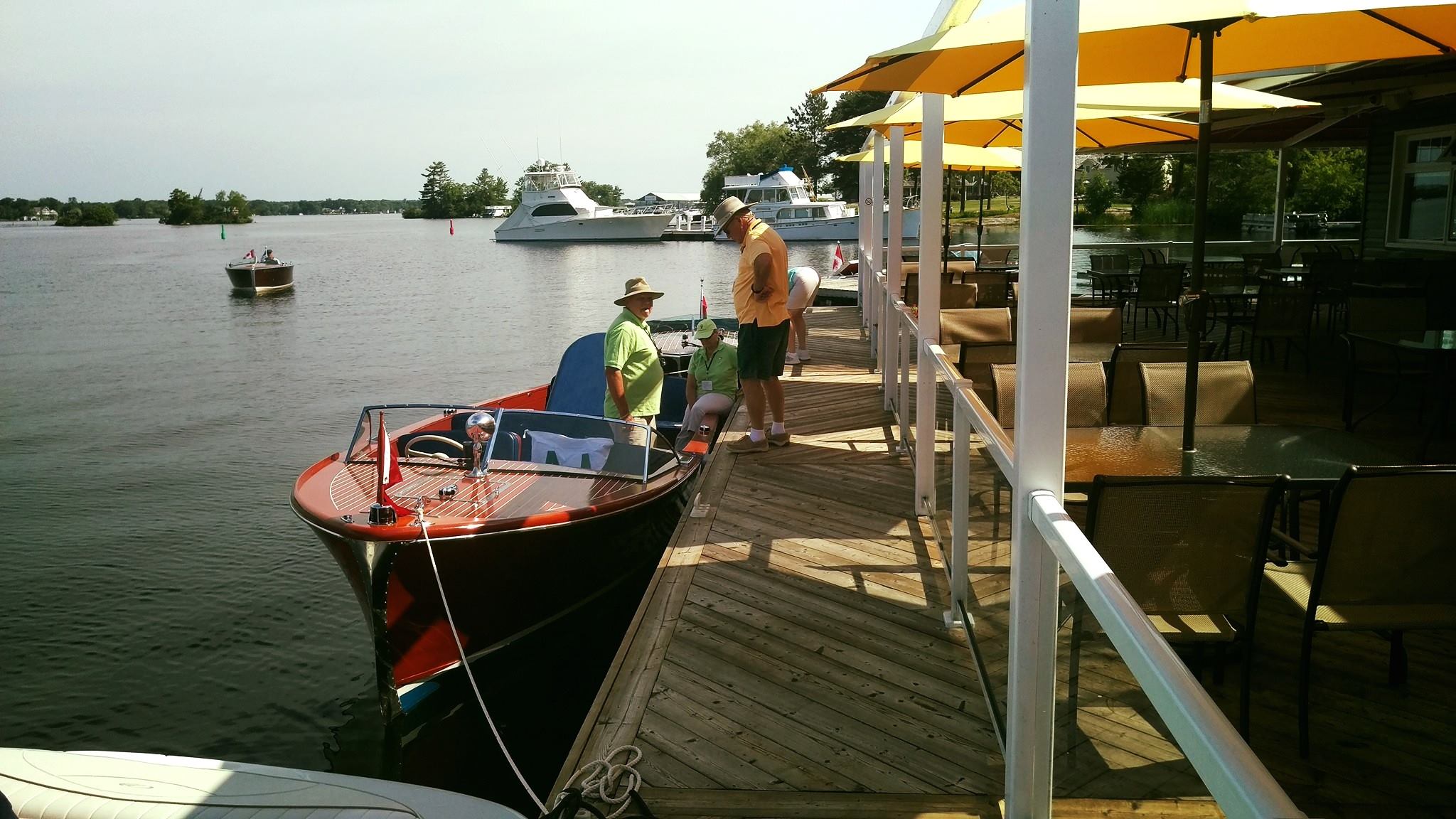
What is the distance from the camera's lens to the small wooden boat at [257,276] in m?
41.9

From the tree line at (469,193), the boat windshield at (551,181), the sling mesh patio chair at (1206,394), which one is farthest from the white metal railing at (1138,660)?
the tree line at (469,193)

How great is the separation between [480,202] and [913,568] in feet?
550

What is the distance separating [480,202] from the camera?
539 ft

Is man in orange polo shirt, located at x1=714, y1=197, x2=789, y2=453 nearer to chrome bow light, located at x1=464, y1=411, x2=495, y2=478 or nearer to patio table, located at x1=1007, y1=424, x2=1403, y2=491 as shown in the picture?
chrome bow light, located at x1=464, y1=411, x2=495, y2=478

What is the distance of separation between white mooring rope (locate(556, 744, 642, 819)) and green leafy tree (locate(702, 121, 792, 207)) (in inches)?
3746

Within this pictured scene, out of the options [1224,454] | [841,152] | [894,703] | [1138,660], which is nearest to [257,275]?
[894,703]

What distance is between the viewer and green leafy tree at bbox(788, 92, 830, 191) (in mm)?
89500

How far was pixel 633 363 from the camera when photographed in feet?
22.9

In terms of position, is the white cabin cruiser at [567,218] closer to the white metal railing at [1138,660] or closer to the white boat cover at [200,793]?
the white metal railing at [1138,660]

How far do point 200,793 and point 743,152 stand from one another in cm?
10769

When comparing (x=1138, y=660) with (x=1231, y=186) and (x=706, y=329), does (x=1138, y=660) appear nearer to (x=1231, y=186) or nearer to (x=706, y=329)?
(x=706, y=329)

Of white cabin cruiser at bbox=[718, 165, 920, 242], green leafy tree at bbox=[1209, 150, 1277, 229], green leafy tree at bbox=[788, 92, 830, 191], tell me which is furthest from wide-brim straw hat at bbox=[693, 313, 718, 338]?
green leafy tree at bbox=[788, 92, 830, 191]

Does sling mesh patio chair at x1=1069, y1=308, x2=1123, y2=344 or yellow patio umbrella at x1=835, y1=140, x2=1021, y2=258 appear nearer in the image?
sling mesh patio chair at x1=1069, y1=308, x2=1123, y2=344

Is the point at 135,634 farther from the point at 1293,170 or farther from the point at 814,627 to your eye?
the point at 1293,170
